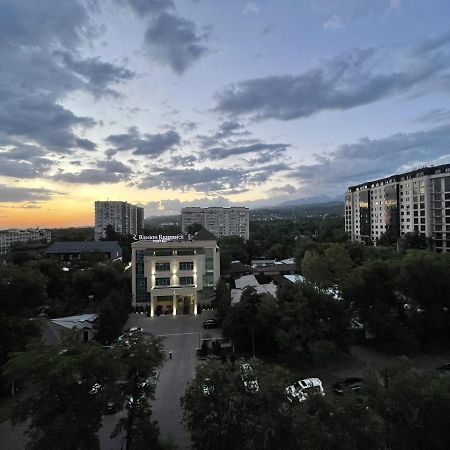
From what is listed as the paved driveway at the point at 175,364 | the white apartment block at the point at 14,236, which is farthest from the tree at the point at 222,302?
the white apartment block at the point at 14,236

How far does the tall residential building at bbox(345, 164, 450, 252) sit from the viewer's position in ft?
168

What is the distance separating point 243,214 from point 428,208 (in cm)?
5713

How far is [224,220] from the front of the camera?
104 metres

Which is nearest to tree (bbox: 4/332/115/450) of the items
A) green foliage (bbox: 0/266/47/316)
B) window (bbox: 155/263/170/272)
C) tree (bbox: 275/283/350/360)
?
green foliage (bbox: 0/266/47/316)

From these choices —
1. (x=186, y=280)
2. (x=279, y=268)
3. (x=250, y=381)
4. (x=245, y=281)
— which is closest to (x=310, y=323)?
(x=250, y=381)

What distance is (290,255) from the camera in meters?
62.1

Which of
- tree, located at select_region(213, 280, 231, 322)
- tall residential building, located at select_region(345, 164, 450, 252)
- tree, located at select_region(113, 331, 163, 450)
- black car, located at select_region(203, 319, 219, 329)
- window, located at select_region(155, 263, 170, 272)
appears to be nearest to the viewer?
tree, located at select_region(113, 331, 163, 450)

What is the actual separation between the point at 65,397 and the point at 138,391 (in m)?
2.07

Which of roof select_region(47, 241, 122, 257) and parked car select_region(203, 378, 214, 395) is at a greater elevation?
roof select_region(47, 241, 122, 257)

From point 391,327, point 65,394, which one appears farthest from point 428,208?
point 65,394

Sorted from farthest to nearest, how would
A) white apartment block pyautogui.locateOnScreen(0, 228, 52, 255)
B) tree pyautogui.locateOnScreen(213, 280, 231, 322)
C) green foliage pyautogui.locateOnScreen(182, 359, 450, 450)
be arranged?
white apartment block pyautogui.locateOnScreen(0, 228, 52, 255)
tree pyautogui.locateOnScreen(213, 280, 231, 322)
green foliage pyautogui.locateOnScreen(182, 359, 450, 450)

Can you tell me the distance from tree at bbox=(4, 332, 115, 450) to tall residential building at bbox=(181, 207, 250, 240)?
91.2 metres

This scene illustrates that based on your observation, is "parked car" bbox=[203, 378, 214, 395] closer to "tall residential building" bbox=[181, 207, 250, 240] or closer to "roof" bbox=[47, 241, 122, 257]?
"roof" bbox=[47, 241, 122, 257]

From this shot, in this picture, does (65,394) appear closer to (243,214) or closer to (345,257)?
(345,257)
